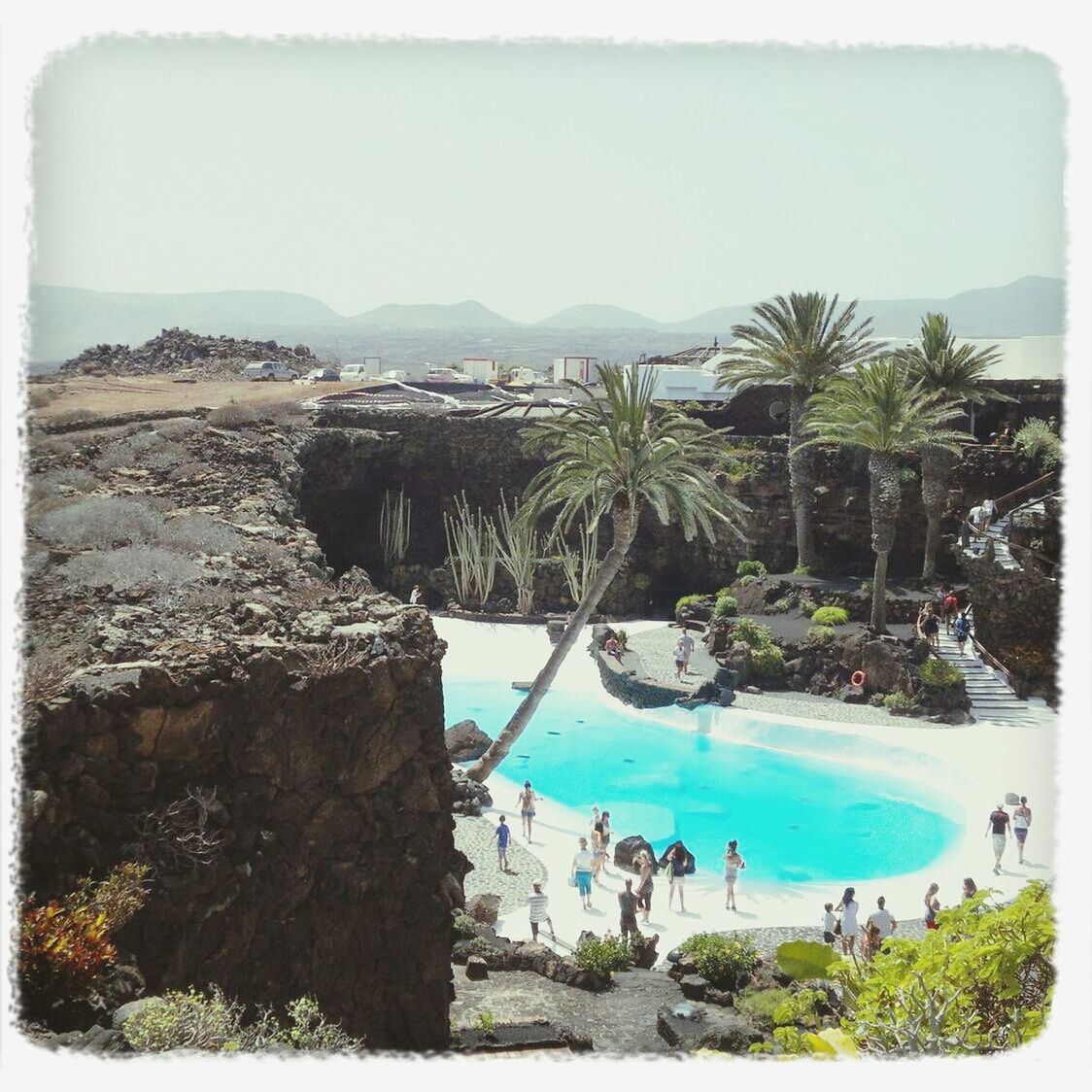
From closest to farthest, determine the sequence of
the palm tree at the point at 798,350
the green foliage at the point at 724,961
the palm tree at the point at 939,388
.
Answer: the green foliage at the point at 724,961 < the palm tree at the point at 939,388 < the palm tree at the point at 798,350

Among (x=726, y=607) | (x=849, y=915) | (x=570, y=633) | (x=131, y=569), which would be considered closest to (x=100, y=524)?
(x=131, y=569)

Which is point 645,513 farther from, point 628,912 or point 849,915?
point 628,912

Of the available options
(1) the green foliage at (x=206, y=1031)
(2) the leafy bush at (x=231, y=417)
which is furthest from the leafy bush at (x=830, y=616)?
(1) the green foliage at (x=206, y=1031)

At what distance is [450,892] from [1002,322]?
755 centimetres

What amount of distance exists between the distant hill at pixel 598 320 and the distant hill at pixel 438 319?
939 millimetres

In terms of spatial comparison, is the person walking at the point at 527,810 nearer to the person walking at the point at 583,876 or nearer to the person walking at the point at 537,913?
the person walking at the point at 583,876

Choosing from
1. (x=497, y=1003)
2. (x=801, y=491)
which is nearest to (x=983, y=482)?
(x=801, y=491)

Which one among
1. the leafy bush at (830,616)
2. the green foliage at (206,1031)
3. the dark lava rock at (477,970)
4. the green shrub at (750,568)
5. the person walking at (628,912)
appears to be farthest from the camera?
the green shrub at (750,568)

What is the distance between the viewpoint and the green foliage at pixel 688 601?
31094mm

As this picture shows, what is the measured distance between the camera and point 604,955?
43.2 feet

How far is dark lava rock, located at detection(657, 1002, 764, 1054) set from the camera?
8523 mm

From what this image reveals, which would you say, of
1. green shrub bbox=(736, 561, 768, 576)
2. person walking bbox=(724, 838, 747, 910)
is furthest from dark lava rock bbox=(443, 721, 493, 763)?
green shrub bbox=(736, 561, 768, 576)

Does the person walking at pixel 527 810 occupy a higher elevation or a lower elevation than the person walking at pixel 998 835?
lower

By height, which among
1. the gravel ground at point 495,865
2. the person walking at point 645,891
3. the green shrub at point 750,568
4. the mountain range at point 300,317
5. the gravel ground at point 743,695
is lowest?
the gravel ground at point 495,865
